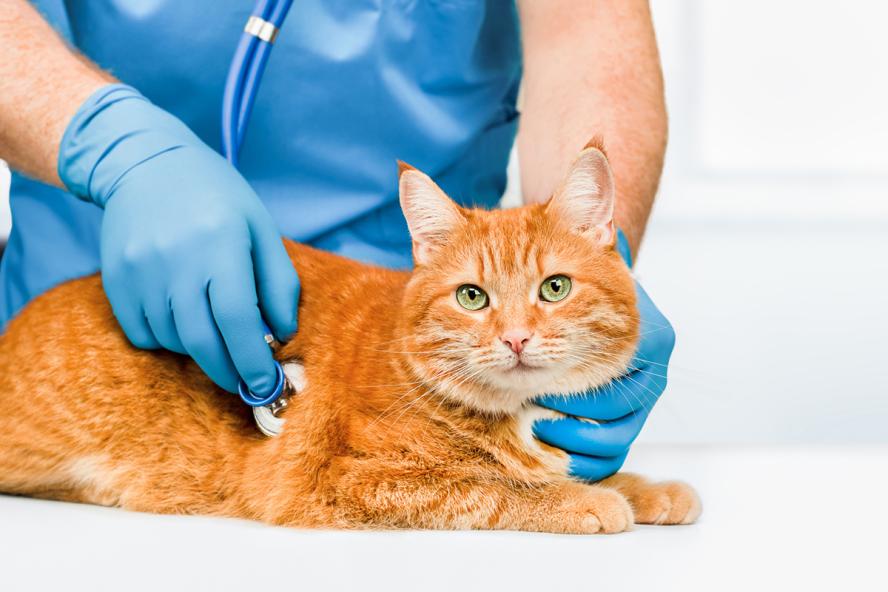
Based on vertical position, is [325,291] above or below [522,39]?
below

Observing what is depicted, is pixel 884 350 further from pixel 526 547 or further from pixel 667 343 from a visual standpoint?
pixel 526 547

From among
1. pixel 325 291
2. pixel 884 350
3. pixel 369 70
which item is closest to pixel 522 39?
pixel 369 70

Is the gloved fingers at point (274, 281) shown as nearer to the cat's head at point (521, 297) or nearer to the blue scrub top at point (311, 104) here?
the cat's head at point (521, 297)

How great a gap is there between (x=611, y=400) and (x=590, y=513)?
0.65 ft

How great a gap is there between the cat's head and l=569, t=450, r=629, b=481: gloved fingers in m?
0.15

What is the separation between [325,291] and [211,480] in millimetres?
387

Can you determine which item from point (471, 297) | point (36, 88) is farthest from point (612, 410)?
point (36, 88)

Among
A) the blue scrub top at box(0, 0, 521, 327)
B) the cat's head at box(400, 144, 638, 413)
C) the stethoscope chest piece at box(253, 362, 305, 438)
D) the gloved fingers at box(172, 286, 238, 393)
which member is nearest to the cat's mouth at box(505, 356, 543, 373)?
the cat's head at box(400, 144, 638, 413)

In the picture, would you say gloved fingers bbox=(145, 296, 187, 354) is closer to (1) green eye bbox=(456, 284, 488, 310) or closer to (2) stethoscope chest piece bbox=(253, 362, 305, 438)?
(2) stethoscope chest piece bbox=(253, 362, 305, 438)

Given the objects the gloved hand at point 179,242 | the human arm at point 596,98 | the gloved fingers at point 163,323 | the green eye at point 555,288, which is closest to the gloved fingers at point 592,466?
the green eye at point 555,288

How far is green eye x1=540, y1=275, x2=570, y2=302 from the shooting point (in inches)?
58.7

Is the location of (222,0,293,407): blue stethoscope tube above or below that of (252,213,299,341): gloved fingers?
above

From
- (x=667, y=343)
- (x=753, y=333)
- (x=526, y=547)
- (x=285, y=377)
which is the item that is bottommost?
(x=753, y=333)

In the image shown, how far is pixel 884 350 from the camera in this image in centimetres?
348
